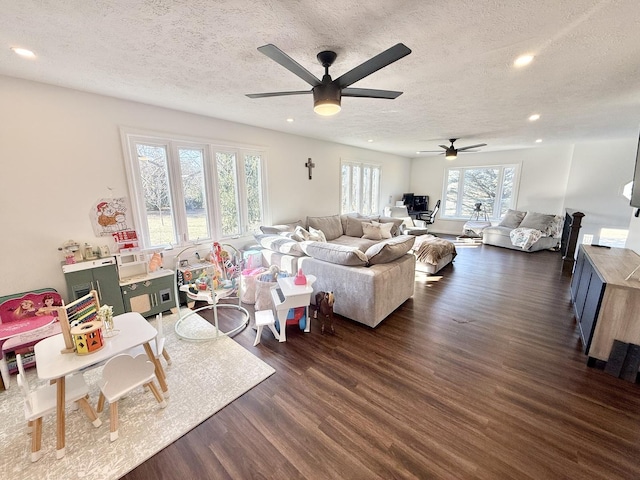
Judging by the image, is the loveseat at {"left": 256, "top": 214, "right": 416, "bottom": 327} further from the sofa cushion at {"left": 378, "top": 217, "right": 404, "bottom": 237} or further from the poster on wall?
the sofa cushion at {"left": 378, "top": 217, "right": 404, "bottom": 237}

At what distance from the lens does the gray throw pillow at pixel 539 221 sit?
592cm

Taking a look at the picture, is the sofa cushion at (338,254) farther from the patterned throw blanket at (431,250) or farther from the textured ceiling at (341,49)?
the patterned throw blanket at (431,250)

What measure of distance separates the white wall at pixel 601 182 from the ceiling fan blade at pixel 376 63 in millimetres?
7098

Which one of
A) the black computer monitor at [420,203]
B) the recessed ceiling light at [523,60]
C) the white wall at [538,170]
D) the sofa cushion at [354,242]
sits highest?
the recessed ceiling light at [523,60]

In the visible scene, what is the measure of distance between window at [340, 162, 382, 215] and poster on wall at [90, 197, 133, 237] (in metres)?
4.39

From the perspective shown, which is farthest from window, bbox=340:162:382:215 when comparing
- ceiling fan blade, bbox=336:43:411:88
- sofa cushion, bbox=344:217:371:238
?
ceiling fan blade, bbox=336:43:411:88

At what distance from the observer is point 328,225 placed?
528 centimetres

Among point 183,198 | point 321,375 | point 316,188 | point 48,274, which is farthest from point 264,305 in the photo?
point 316,188

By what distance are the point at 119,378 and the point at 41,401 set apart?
16.9 inches

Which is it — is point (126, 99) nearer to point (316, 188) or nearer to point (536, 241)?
point (316, 188)

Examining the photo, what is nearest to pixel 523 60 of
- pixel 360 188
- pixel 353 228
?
pixel 353 228

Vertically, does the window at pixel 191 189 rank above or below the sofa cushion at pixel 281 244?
above

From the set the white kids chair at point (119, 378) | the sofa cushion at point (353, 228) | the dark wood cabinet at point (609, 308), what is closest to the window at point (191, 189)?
the white kids chair at point (119, 378)

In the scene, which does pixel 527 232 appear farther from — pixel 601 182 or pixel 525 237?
pixel 601 182
